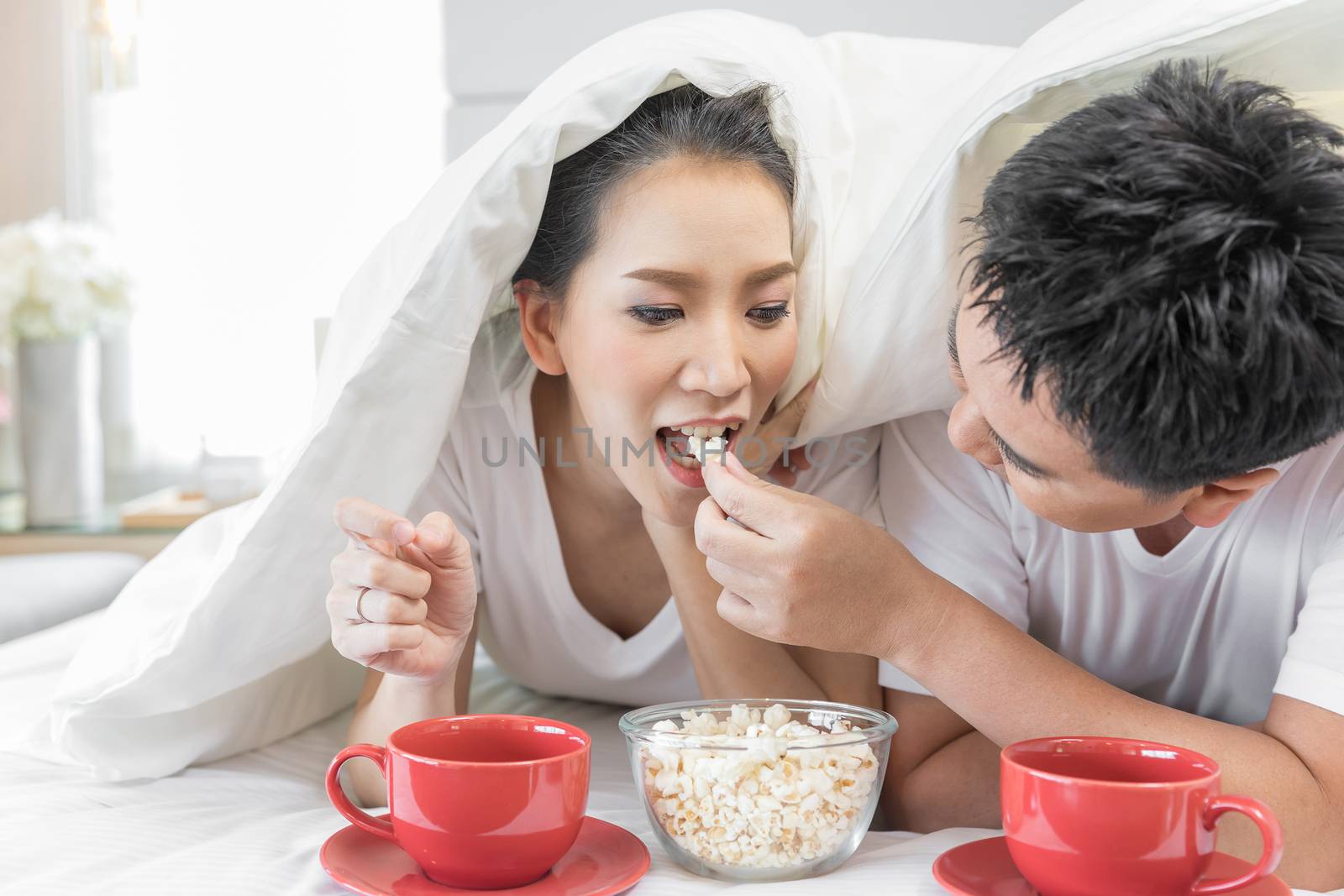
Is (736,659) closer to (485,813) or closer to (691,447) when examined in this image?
(691,447)

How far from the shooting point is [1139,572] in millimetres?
1181

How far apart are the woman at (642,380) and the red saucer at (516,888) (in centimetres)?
16

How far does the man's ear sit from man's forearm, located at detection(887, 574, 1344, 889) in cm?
16

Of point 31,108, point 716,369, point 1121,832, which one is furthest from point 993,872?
point 31,108

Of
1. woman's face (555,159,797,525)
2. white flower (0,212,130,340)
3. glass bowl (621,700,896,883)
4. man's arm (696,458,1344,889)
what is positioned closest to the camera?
glass bowl (621,700,896,883)

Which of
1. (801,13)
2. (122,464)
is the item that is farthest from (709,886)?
(122,464)

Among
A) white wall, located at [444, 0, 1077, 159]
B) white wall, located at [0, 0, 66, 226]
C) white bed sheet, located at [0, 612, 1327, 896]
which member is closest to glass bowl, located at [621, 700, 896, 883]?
white bed sheet, located at [0, 612, 1327, 896]

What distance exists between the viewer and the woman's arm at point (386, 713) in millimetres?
1131

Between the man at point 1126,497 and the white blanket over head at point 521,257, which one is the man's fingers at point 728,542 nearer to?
the man at point 1126,497

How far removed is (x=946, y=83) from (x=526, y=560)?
731 mm

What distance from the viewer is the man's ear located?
89cm

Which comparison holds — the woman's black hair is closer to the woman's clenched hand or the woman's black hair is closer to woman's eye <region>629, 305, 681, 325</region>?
woman's eye <region>629, 305, 681, 325</region>

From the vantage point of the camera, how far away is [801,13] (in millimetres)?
1922

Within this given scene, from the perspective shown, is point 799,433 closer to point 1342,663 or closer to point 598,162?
point 598,162
